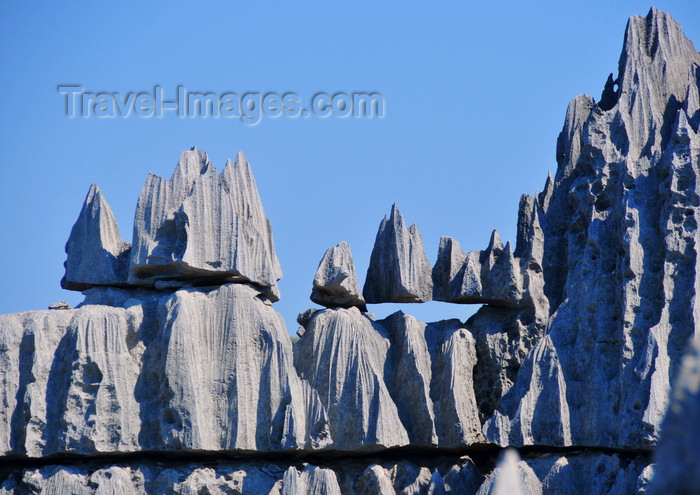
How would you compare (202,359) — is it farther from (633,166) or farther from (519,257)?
(633,166)

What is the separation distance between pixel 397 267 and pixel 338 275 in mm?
1194

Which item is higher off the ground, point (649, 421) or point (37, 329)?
point (37, 329)

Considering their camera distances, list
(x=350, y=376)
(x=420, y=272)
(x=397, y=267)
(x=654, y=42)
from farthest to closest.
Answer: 1. (x=654, y=42)
2. (x=420, y=272)
3. (x=397, y=267)
4. (x=350, y=376)

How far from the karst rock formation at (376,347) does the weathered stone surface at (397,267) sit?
4 cm

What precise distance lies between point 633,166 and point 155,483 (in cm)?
910

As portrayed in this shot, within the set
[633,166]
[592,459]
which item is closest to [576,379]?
[592,459]

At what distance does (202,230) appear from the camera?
17.2 meters

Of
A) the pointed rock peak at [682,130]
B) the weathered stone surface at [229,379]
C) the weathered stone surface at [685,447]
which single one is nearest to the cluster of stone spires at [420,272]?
the weathered stone surface at [229,379]

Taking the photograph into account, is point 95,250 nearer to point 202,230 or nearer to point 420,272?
point 202,230

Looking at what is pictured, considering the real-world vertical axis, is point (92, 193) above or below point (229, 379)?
above

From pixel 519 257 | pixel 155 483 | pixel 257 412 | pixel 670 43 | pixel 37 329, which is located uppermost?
pixel 670 43

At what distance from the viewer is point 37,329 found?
16516 mm

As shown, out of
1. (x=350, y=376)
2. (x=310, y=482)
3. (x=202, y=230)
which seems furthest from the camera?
(x=350, y=376)

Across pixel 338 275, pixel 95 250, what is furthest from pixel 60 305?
pixel 338 275
